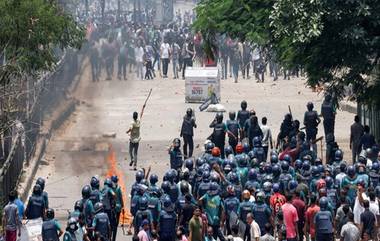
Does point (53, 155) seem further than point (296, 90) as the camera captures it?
No

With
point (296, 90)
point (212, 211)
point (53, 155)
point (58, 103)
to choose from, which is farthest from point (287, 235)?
point (296, 90)

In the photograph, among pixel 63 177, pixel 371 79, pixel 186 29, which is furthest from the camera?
pixel 186 29

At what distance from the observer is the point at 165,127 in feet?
139

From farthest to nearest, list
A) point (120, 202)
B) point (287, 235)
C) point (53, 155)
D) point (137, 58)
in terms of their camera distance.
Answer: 1. point (137, 58)
2. point (53, 155)
3. point (120, 202)
4. point (287, 235)

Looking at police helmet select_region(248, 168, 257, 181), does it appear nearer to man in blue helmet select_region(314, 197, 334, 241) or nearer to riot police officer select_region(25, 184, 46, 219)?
man in blue helmet select_region(314, 197, 334, 241)

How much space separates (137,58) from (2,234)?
95.8 feet

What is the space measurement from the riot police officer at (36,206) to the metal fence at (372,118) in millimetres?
9839

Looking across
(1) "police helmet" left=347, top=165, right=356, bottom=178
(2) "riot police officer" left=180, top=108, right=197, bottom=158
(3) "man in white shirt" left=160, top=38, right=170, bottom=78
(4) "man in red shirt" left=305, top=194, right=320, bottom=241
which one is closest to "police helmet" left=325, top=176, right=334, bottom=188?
(1) "police helmet" left=347, top=165, right=356, bottom=178

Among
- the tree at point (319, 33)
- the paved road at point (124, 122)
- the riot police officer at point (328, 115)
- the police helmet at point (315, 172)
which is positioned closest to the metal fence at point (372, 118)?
the riot police officer at point (328, 115)

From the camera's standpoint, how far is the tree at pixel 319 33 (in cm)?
3008

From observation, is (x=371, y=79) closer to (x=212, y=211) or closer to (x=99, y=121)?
(x=212, y=211)

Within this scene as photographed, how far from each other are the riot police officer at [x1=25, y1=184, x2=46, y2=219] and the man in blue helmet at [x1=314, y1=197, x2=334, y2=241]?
191 inches

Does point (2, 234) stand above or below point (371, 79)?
below

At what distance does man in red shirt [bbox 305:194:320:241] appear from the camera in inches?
1024
